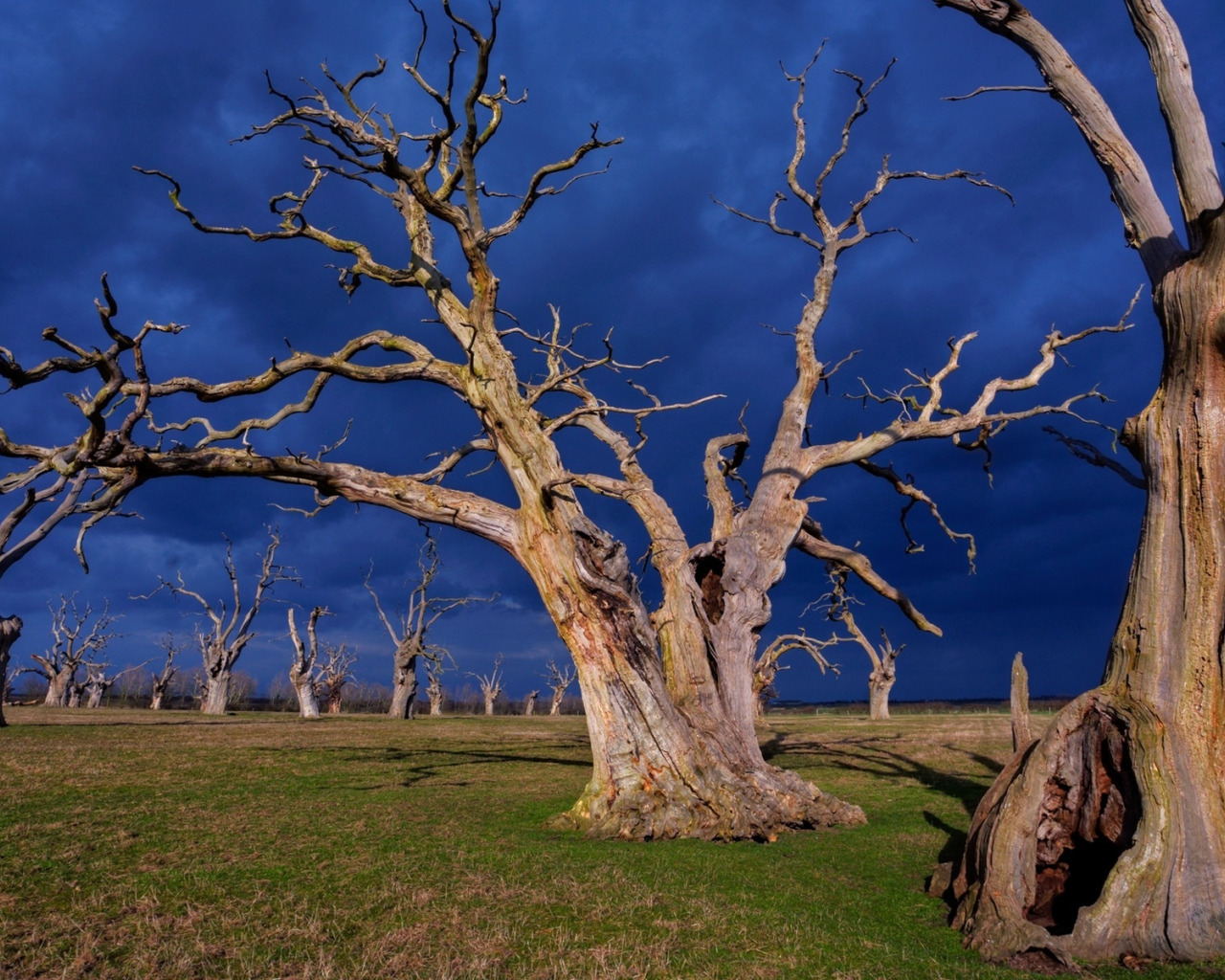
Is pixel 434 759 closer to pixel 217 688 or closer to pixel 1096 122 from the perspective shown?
pixel 1096 122

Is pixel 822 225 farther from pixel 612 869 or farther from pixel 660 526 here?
pixel 612 869

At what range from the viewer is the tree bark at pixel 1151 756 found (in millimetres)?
5621

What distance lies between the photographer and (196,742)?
65.3 feet

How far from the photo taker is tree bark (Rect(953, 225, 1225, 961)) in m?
5.62

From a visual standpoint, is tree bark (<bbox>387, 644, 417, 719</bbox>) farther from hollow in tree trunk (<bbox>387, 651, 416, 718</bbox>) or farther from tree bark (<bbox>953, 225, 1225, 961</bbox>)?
tree bark (<bbox>953, 225, 1225, 961</bbox>)

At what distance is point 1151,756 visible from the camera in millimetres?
6035

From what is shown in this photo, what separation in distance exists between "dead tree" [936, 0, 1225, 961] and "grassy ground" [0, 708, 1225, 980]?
32.9 inches

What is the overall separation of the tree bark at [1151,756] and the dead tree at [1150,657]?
0.04 ft

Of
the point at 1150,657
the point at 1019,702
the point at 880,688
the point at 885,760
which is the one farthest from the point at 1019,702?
the point at 880,688

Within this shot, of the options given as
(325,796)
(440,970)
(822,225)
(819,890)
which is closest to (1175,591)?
(819,890)

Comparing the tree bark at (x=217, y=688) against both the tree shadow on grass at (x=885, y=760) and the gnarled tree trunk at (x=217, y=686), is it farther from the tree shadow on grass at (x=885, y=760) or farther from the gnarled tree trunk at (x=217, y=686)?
the tree shadow on grass at (x=885, y=760)

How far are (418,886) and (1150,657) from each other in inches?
262

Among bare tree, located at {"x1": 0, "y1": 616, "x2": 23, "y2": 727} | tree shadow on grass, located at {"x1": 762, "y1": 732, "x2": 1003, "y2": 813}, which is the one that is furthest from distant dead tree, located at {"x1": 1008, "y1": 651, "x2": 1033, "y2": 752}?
bare tree, located at {"x1": 0, "y1": 616, "x2": 23, "y2": 727}

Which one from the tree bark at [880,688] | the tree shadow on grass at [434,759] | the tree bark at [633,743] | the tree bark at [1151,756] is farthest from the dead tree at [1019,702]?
the tree bark at [880,688]
